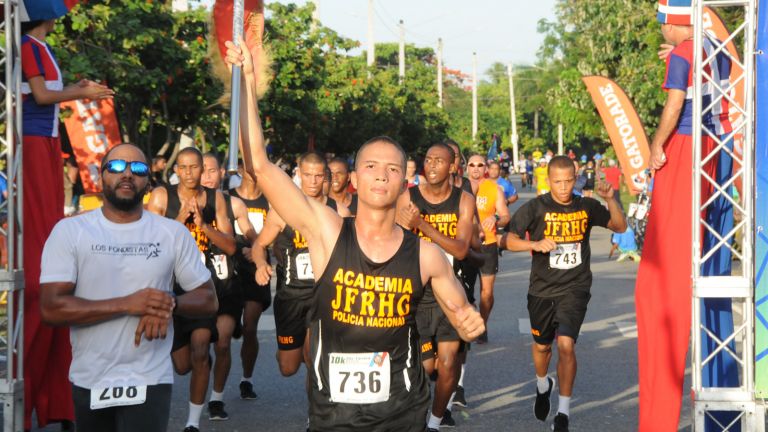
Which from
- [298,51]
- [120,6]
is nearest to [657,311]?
[120,6]

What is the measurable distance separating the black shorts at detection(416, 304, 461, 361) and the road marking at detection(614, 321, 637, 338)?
521 cm

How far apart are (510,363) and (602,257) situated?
1436cm

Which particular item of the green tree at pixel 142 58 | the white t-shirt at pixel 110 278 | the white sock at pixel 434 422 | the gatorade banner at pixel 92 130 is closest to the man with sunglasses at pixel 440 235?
the white sock at pixel 434 422

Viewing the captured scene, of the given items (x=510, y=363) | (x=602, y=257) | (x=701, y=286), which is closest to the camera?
(x=701, y=286)

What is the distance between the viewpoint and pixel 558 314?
9.23m

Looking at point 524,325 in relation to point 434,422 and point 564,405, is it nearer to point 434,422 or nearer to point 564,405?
point 564,405

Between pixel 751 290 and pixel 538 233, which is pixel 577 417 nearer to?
pixel 538 233

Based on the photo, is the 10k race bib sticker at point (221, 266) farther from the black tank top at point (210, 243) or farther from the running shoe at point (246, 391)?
the running shoe at point (246, 391)

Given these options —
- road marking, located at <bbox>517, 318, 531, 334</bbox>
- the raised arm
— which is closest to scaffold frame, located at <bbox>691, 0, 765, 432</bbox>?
the raised arm

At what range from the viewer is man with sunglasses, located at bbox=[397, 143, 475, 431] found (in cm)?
845

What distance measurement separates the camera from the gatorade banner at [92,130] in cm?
1559

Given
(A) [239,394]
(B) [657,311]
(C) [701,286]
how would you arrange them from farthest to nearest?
(A) [239,394] → (B) [657,311] → (C) [701,286]

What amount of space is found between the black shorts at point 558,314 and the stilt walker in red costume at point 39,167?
3694mm

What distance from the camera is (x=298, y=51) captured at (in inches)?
1052
